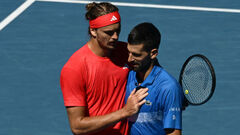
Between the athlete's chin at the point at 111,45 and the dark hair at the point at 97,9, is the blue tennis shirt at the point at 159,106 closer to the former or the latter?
the athlete's chin at the point at 111,45

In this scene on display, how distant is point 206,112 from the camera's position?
1044 centimetres

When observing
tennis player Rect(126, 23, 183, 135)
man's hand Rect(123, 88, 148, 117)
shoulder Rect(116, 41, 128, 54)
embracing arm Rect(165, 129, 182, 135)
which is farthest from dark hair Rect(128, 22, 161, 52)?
embracing arm Rect(165, 129, 182, 135)

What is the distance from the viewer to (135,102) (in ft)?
19.3

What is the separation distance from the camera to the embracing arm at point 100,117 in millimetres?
5895

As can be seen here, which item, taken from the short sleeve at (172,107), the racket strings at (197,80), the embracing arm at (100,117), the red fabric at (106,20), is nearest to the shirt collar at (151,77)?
the embracing arm at (100,117)

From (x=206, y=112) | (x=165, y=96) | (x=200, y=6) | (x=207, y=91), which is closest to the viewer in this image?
(x=165, y=96)

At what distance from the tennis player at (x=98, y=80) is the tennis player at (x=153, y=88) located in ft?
0.50

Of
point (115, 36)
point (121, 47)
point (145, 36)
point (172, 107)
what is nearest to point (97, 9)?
point (115, 36)

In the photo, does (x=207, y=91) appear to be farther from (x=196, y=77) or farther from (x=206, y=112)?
(x=206, y=112)

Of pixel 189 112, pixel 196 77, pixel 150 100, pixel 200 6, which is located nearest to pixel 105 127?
pixel 150 100

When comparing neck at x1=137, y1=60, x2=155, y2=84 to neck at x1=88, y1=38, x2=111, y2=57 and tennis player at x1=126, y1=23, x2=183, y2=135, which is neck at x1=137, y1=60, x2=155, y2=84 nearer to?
tennis player at x1=126, y1=23, x2=183, y2=135

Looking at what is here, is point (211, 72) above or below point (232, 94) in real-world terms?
above

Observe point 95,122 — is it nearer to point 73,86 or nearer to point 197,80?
point 73,86

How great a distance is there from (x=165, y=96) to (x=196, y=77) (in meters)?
1.28
